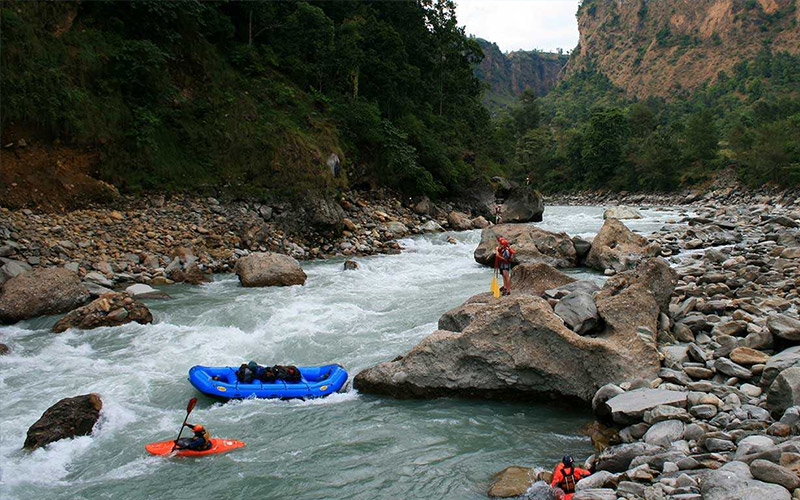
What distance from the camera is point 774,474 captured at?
128 inches

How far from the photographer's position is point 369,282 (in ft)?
42.2

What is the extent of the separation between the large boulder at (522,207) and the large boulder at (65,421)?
2326 centimetres

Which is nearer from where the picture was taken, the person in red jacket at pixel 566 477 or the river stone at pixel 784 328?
the person in red jacket at pixel 566 477

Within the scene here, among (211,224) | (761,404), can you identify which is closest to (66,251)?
(211,224)

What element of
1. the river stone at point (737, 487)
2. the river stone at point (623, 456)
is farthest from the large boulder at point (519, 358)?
the river stone at point (737, 487)

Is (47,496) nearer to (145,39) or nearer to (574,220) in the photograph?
(145,39)

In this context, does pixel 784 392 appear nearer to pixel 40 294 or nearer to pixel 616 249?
pixel 616 249

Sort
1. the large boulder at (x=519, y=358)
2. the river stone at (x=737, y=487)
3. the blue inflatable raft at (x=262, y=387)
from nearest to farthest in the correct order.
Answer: the river stone at (x=737, y=487), the large boulder at (x=519, y=358), the blue inflatable raft at (x=262, y=387)

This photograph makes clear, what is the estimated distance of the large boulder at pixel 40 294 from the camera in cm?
908

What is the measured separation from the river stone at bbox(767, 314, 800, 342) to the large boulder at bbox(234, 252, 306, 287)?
367 inches

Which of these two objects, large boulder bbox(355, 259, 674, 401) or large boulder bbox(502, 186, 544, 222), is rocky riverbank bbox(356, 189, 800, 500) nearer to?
large boulder bbox(355, 259, 674, 401)

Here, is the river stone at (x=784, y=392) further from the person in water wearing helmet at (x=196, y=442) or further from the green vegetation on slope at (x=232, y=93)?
the green vegetation on slope at (x=232, y=93)

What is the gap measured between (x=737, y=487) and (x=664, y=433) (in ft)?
3.95

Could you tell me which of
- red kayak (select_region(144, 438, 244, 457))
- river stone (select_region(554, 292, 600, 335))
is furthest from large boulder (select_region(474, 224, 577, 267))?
red kayak (select_region(144, 438, 244, 457))
